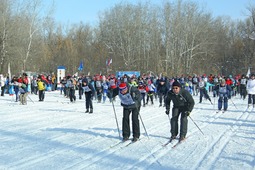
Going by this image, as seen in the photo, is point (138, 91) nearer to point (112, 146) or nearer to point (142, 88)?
point (112, 146)

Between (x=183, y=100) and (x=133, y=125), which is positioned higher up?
(x=183, y=100)

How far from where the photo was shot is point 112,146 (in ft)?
28.6

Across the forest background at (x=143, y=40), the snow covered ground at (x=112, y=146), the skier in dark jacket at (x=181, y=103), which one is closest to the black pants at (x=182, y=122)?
the skier in dark jacket at (x=181, y=103)

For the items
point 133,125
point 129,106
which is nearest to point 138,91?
point 129,106

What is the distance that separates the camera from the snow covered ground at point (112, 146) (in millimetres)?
7086

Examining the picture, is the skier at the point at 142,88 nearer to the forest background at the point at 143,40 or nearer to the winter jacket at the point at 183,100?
the winter jacket at the point at 183,100

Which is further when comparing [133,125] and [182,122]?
[133,125]

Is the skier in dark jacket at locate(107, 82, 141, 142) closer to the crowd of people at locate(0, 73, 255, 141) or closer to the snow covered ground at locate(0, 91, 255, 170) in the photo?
the crowd of people at locate(0, 73, 255, 141)

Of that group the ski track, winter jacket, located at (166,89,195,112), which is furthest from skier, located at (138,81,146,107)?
winter jacket, located at (166,89,195,112)

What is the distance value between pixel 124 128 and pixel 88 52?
53.2m

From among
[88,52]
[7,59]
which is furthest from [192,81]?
[88,52]

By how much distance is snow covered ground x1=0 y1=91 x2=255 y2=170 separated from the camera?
279 inches

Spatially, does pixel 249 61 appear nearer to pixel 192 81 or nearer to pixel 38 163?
pixel 192 81

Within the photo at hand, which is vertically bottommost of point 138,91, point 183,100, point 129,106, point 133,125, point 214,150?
point 214,150
